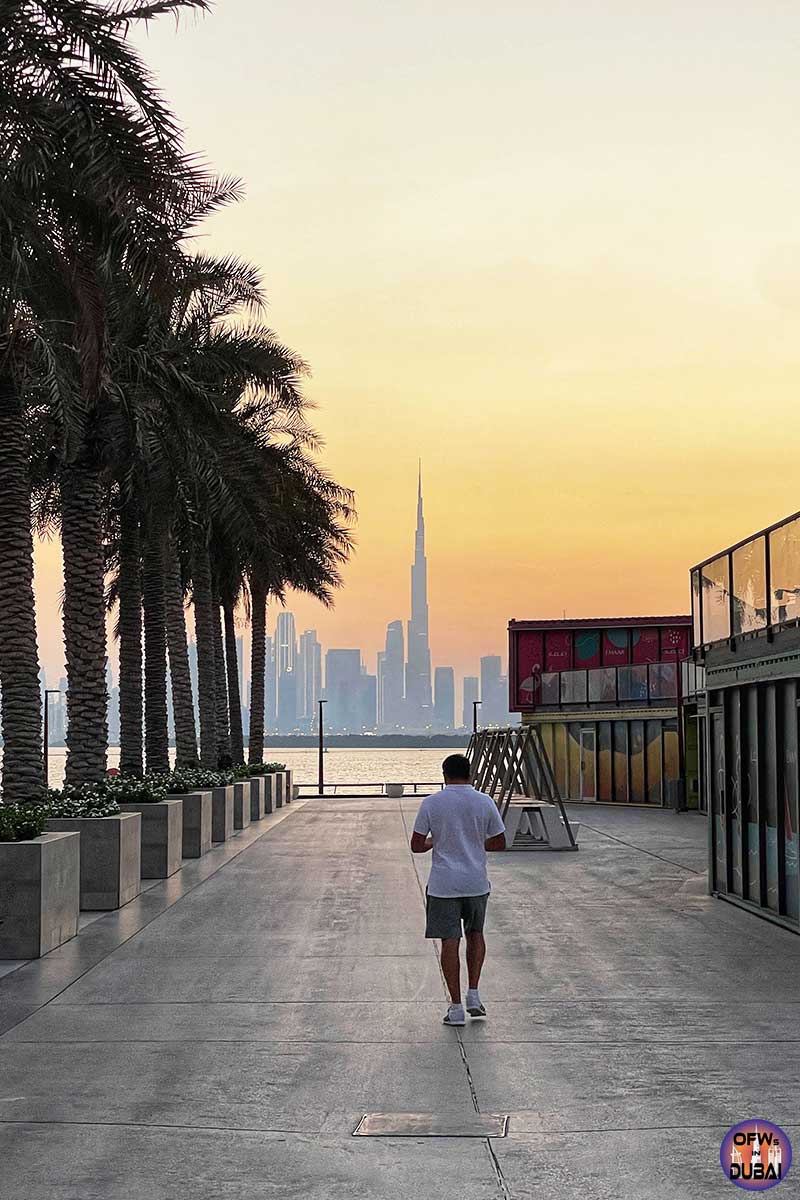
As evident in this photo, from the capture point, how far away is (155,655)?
98.7 ft

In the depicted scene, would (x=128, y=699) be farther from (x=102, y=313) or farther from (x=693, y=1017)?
(x=693, y=1017)

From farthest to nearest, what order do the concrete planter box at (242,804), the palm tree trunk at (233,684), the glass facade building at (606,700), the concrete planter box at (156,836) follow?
the palm tree trunk at (233,684)
the glass facade building at (606,700)
the concrete planter box at (242,804)
the concrete planter box at (156,836)

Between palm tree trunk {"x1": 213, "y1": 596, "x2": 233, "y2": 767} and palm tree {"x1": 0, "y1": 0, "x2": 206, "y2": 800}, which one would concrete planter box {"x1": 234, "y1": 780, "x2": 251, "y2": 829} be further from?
palm tree {"x1": 0, "y1": 0, "x2": 206, "y2": 800}

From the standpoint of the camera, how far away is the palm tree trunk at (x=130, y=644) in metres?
28.9

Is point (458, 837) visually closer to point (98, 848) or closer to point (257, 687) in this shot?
point (98, 848)

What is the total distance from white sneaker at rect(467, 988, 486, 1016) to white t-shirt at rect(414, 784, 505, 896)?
28.6 inches

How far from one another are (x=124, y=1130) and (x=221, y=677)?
3272 cm

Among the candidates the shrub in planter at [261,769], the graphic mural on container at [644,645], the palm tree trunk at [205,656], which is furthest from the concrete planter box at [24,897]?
the graphic mural on container at [644,645]

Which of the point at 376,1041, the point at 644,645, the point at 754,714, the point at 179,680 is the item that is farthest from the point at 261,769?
the point at 376,1041

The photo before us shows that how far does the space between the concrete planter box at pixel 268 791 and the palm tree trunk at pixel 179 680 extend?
7426mm

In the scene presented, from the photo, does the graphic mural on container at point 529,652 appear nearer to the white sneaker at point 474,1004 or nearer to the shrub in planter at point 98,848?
the shrub in planter at point 98,848

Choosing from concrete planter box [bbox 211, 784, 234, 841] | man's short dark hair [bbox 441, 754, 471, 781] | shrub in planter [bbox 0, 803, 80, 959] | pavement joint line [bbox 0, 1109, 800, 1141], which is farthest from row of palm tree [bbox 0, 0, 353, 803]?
pavement joint line [bbox 0, 1109, 800, 1141]

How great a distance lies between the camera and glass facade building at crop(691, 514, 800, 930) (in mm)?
15031

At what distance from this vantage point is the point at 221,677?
3978cm
